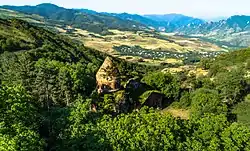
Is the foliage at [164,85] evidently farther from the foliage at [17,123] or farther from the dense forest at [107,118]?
the foliage at [17,123]

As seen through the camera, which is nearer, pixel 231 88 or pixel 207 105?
pixel 207 105

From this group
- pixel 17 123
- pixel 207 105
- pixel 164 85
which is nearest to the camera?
pixel 17 123

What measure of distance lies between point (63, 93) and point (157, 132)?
3886 cm

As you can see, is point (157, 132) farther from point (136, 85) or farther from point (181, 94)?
point (181, 94)

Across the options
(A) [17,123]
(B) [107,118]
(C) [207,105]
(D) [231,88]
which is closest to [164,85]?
(D) [231,88]

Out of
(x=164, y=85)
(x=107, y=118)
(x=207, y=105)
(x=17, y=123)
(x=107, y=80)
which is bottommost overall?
(x=164, y=85)

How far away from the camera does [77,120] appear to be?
A: 5891cm

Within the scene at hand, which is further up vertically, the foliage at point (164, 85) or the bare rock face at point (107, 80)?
the bare rock face at point (107, 80)

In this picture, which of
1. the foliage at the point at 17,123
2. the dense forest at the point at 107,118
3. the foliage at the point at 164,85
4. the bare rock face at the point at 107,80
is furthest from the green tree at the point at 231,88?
the foliage at the point at 17,123

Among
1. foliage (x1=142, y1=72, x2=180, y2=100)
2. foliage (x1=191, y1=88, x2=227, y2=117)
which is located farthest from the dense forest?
foliage (x1=142, y1=72, x2=180, y2=100)

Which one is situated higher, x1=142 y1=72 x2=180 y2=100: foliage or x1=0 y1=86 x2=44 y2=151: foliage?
x1=0 y1=86 x2=44 y2=151: foliage

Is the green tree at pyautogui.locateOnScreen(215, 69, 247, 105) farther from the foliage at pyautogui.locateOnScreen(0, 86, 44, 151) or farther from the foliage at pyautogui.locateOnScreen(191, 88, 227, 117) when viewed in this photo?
the foliage at pyautogui.locateOnScreen(0, 86, 44, 151)

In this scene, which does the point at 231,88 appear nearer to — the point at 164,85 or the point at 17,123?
the point at 164,85

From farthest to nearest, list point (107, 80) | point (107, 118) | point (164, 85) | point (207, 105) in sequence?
1. point (164, 85)
2. point (107, 80)
3. point (207, 105)
4. point (107, 118)
